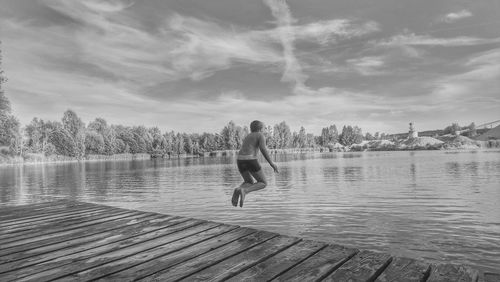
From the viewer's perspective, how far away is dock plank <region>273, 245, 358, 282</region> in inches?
187

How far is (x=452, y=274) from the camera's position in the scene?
4691 mm

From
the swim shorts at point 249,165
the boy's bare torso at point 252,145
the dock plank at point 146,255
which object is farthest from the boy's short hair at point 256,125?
the dock plank at point 146,255

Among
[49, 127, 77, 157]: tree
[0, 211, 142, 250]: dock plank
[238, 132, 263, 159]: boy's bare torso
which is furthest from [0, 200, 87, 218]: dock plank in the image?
[49, 127, 77, 157]: tree

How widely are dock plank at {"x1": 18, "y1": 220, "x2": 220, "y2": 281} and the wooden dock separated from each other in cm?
1

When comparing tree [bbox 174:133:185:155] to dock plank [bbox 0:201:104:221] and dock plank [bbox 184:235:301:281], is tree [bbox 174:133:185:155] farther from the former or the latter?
dock plank [bbox 184:235:301:281]

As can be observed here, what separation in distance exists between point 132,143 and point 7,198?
498ft

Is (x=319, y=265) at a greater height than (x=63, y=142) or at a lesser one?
lesser

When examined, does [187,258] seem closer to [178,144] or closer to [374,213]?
[374,213]

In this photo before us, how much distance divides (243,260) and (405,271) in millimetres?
2417

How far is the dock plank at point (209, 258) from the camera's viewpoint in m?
4.88

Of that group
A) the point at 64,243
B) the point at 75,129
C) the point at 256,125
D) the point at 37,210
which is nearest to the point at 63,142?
the point at 75,129

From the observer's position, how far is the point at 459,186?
1030 inches

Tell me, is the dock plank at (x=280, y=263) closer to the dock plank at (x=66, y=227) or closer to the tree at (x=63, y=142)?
the dock plank at (x=66, y=227)

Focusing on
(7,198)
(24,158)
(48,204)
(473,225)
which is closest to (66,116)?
(24,158)
